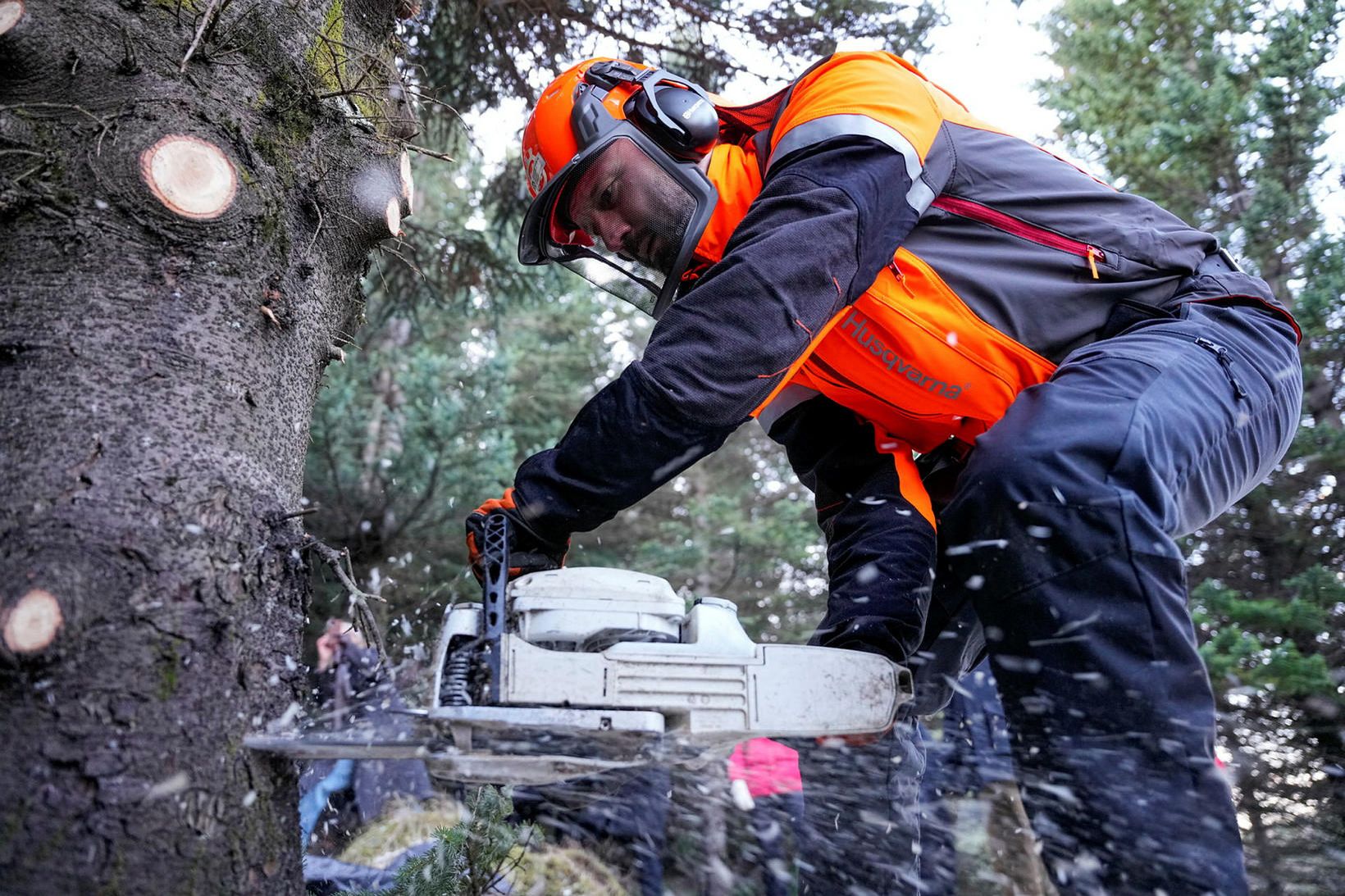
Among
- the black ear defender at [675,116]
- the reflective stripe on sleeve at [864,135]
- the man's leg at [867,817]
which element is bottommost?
the man's leg at [867,817]

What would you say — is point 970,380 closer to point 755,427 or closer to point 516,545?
point 516,545

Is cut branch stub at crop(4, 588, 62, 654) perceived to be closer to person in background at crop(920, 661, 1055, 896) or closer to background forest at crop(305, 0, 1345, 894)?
background forest at crop(305, 0, 1345, 894)

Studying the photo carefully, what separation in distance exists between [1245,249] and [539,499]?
304 inches

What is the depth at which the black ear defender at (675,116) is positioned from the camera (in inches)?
96.0

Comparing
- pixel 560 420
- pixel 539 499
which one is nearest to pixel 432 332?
pixel 560 420

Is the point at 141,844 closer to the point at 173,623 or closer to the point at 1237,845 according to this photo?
the point at 173,623

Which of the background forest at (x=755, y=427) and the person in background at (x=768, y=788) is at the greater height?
the background forest at (x=755, y=427)

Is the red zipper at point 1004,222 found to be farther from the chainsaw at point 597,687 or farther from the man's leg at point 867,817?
the man's leg at point 867,817

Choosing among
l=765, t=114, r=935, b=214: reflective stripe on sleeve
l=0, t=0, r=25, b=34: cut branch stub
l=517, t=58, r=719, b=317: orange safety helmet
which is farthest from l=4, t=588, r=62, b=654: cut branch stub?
l=765, t=114, r=935, b=214: reflective stripe on sleeve

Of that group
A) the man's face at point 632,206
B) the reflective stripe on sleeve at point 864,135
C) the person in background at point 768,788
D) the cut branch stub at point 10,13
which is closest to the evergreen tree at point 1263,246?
the person in background at point 768,788

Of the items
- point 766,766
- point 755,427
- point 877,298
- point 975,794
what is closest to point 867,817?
point 877,298

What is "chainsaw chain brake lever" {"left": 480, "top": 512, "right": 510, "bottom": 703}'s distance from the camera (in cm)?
190

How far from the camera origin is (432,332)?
39.1 feet

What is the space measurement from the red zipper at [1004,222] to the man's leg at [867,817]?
1.25 m
